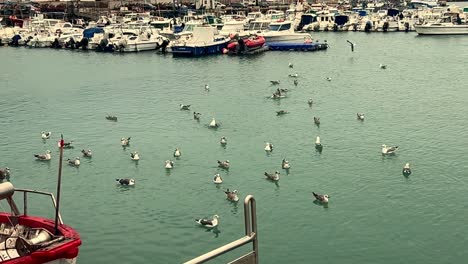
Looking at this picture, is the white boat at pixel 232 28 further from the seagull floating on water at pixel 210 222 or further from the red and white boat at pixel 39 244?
the red and white boat at pixel 39 244

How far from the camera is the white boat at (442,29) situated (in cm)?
7712

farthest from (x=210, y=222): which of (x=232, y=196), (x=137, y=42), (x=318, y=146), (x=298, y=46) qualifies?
(x=137, y=42)

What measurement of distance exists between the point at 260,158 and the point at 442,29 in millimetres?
59883

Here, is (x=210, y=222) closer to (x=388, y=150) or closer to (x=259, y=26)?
(x=388, y=150)

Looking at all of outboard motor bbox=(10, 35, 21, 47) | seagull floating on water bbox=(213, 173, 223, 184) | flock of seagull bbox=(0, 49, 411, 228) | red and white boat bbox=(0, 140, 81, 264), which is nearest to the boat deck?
flock of seagull bbox=(0, 49, 411, 228)

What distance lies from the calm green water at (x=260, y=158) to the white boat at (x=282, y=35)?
1875 cm

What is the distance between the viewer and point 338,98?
38094 mm

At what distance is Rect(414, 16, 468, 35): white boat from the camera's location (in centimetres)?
7712

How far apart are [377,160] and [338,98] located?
555 inches

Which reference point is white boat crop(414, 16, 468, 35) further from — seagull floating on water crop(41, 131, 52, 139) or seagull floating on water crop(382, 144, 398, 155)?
seagull floating on water crop(41, 131, 52, 139)

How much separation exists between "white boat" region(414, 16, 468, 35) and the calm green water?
28.0 meters

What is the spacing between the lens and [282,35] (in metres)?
70.0

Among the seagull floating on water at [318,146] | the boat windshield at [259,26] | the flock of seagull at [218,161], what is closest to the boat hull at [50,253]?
the flock of seagull at [218,161]

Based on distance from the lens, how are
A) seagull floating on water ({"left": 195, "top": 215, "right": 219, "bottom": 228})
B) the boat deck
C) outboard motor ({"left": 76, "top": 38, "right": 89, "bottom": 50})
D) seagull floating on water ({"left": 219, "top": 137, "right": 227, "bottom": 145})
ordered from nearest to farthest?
seagull floating on water ({"left": 195, "top": 215, "right": 219, "bottom": 228}) < seagull floating on water ({"left": 219, "top": 137, "right": 227, "bottom": 145}) < the boat deck < outboard motor ({"left": 76, "top": 38, "right": 89, "bottom": 50})
